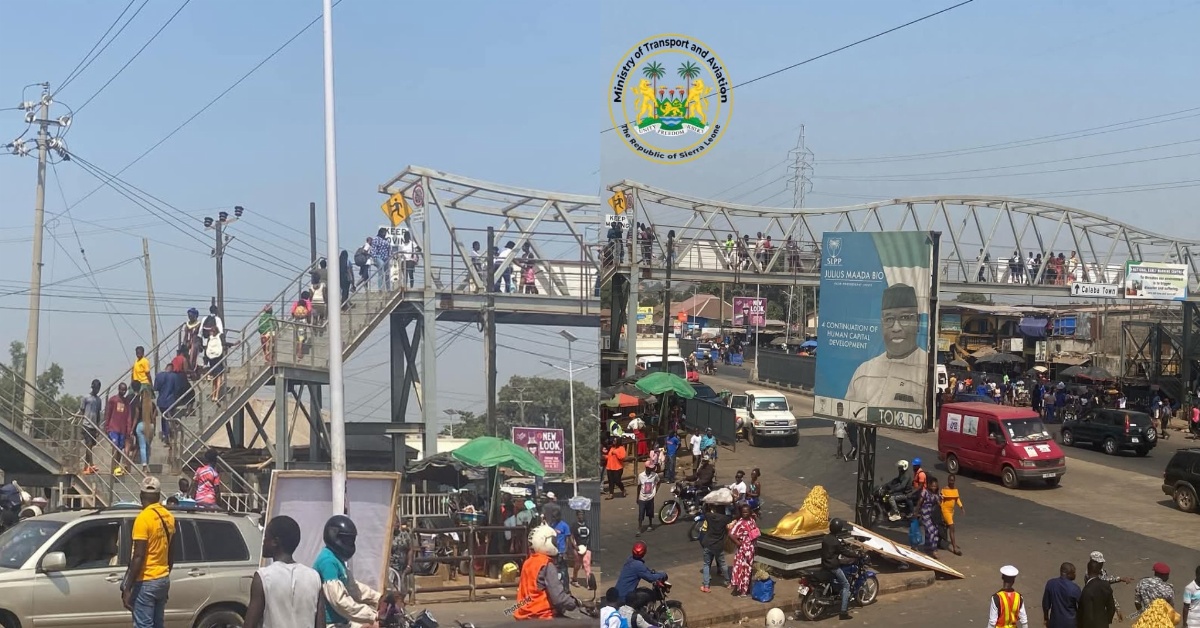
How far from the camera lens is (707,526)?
10.5 meters

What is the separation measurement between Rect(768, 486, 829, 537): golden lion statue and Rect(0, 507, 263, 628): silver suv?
17.7ft

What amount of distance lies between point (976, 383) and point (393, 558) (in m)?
16.7

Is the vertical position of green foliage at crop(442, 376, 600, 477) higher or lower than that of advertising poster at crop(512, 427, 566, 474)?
higher

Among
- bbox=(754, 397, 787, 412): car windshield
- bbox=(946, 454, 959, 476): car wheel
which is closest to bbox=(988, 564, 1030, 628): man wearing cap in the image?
bbox=(754, 397, 787, 412): car windshield

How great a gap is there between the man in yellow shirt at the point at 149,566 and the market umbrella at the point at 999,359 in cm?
2166

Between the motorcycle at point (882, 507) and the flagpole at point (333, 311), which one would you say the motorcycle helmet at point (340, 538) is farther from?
the motorcycle at point (882, 507)

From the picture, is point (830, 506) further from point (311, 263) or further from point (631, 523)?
point (311, 263)

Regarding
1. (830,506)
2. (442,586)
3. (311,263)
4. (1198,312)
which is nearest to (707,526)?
(442,586)

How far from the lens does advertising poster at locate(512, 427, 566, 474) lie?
9.95 metres

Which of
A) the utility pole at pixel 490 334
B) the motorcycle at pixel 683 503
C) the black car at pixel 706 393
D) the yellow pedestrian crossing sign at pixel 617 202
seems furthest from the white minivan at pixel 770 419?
the utility pole at pixel 490 334

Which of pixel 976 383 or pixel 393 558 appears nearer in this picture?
pixel 393 558

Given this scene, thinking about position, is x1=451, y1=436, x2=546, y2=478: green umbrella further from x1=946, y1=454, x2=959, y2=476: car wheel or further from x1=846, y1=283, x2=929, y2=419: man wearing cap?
x1=946, y1=454, x2=959, y2=476: car wheel

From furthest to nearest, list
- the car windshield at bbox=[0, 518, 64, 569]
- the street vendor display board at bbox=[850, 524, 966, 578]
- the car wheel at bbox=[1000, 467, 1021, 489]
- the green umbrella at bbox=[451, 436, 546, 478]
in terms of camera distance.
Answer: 1. the car wheel at bbox=[1000, 467, 1021, 489]
2. the street vendor display board at bbox=[850, 524, 966, 578]
3. the green umbrella at bbox=[451, 436, 546, 478]
4. the car windshield at bbox=[0, 518, 64, 569]

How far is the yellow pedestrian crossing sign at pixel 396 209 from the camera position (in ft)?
32.4
